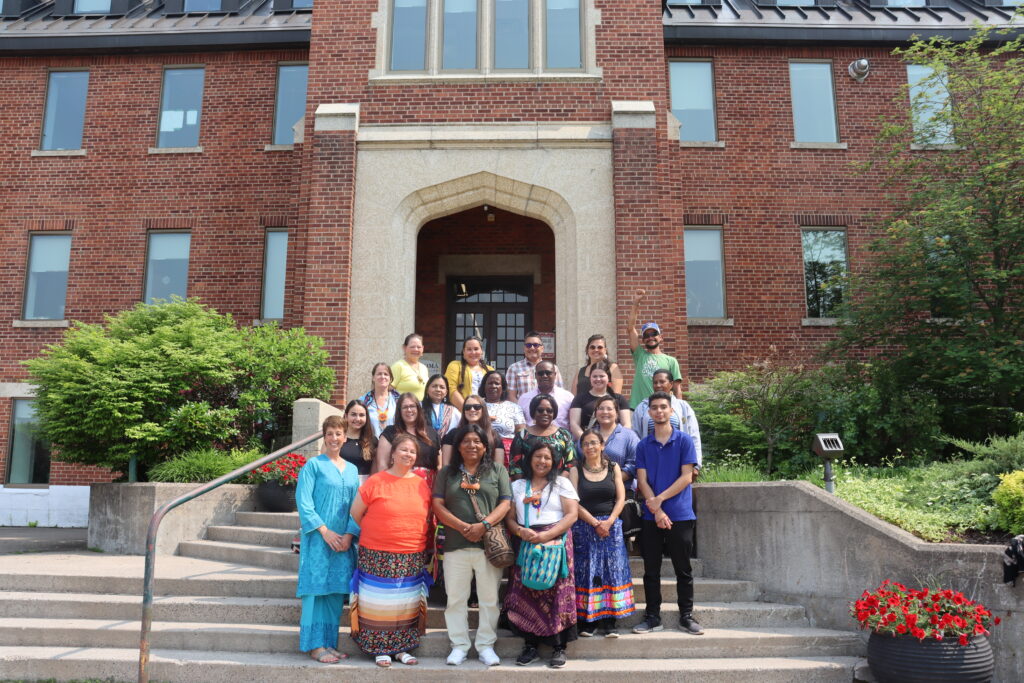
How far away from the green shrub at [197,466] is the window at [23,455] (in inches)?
301

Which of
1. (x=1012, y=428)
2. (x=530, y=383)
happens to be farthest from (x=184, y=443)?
(x=1012, y=428)

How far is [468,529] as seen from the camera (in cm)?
549

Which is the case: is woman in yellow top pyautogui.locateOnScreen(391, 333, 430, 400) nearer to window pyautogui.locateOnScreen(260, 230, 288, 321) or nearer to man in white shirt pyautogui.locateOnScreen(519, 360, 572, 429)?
man in white shirt pyautogui.locateOnScreen(519, 360, 572, 429)

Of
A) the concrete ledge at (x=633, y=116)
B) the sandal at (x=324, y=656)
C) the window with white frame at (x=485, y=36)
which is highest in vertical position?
the window with white frame at (x=485, y=36)

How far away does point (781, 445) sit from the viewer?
1008cm

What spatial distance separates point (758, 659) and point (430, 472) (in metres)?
2.85

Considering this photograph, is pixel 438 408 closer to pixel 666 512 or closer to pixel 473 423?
pixel 473 423

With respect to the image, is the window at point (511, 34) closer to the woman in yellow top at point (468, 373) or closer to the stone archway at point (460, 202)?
the stone archway at point (460, 202)

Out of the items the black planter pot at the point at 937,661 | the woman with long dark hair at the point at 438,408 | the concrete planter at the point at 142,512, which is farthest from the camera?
the concrete planter at the point at 142,512

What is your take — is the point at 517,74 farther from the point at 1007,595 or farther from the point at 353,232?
the point at 1007,595

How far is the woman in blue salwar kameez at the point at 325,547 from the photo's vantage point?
18.4 feet

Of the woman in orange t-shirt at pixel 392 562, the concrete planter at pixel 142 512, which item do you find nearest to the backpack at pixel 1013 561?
the woman in orange t-shirt at pixel 392 562

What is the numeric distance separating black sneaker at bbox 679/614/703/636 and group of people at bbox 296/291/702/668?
13 mm

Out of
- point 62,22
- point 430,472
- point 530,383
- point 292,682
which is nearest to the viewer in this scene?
point 292,682
